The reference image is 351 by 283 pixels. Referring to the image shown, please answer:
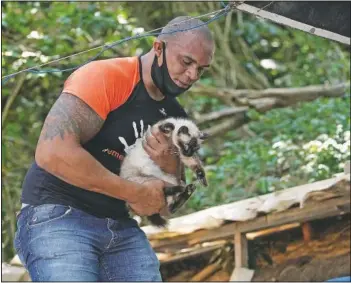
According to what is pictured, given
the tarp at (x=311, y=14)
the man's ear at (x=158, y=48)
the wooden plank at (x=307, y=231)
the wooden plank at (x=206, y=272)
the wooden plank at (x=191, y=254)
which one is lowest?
the wooden plank at (x=206, y=272)

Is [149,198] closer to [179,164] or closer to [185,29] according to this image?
[179,164]

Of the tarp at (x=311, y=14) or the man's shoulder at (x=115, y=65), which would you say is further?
the tarp at (x=311, y=14)

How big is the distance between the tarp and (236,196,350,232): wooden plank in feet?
5.19

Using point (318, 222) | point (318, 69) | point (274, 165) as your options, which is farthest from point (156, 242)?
point (318, 69)

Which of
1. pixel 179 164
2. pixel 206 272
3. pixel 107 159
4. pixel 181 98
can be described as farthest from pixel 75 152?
pixel 181 98

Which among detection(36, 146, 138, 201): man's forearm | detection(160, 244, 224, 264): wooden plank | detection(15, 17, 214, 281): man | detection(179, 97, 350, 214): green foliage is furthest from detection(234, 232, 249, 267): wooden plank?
detection(36, 146, 138, 201): man's forearm

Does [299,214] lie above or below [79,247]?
below

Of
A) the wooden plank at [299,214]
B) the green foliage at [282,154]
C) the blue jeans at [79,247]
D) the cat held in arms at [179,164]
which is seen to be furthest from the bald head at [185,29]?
the green foliage at [282,154]

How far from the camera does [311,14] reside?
15.1 feet

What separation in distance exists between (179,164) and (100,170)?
0.87 meters

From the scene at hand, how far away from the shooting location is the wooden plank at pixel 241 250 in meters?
6.36

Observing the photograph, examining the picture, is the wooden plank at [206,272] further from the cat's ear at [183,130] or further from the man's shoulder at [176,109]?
the man's shoulder at [176,109]

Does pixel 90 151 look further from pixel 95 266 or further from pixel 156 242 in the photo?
pixel 156 242

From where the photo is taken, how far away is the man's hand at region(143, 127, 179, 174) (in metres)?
4.08
